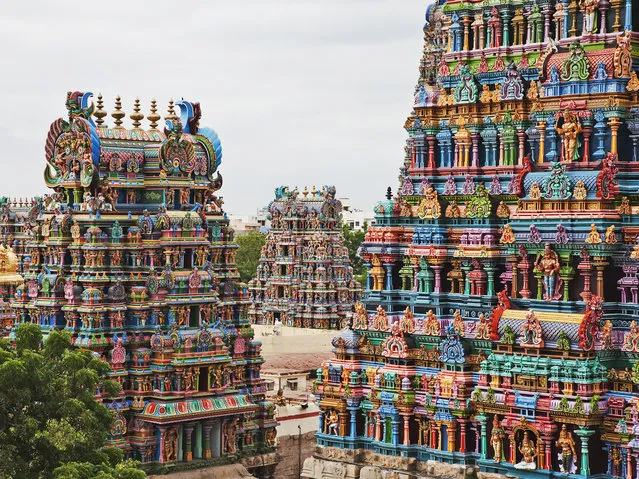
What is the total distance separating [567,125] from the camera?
33.3 metres

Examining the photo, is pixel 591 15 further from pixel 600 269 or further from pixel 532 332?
pixel 532 332

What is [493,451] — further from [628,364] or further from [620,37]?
[620,37]

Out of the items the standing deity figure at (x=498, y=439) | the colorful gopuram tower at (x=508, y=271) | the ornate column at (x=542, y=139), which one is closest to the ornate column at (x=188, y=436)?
the colorful gopuram tower at (x=508, y=271)

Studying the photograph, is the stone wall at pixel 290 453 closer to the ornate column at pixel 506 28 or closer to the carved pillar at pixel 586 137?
the ornate column at pixel 506 28

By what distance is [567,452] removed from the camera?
31.7 metres

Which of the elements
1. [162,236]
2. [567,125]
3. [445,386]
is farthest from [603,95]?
[162,236]

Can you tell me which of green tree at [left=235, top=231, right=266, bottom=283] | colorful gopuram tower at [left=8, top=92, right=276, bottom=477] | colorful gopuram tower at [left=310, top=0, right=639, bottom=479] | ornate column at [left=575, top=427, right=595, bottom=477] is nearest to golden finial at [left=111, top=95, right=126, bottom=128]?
colorful gopuram tower at [left=8, top=92, right=276, bottom=477]

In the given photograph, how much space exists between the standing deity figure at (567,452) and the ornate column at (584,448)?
24 cm

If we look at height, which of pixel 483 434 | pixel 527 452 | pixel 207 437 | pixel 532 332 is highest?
pixel 532 332

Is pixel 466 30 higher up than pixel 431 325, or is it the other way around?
pixel 466 30

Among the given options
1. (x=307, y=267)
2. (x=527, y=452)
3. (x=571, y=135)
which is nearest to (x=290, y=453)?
(x=527, y=452)

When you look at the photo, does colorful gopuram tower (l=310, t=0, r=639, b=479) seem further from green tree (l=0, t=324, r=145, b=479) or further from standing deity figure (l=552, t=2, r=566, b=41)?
green tree (l=0, t=324, r=145, b=479)

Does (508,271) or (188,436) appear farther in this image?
(188,436)

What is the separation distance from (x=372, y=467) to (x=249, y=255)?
228 feet
